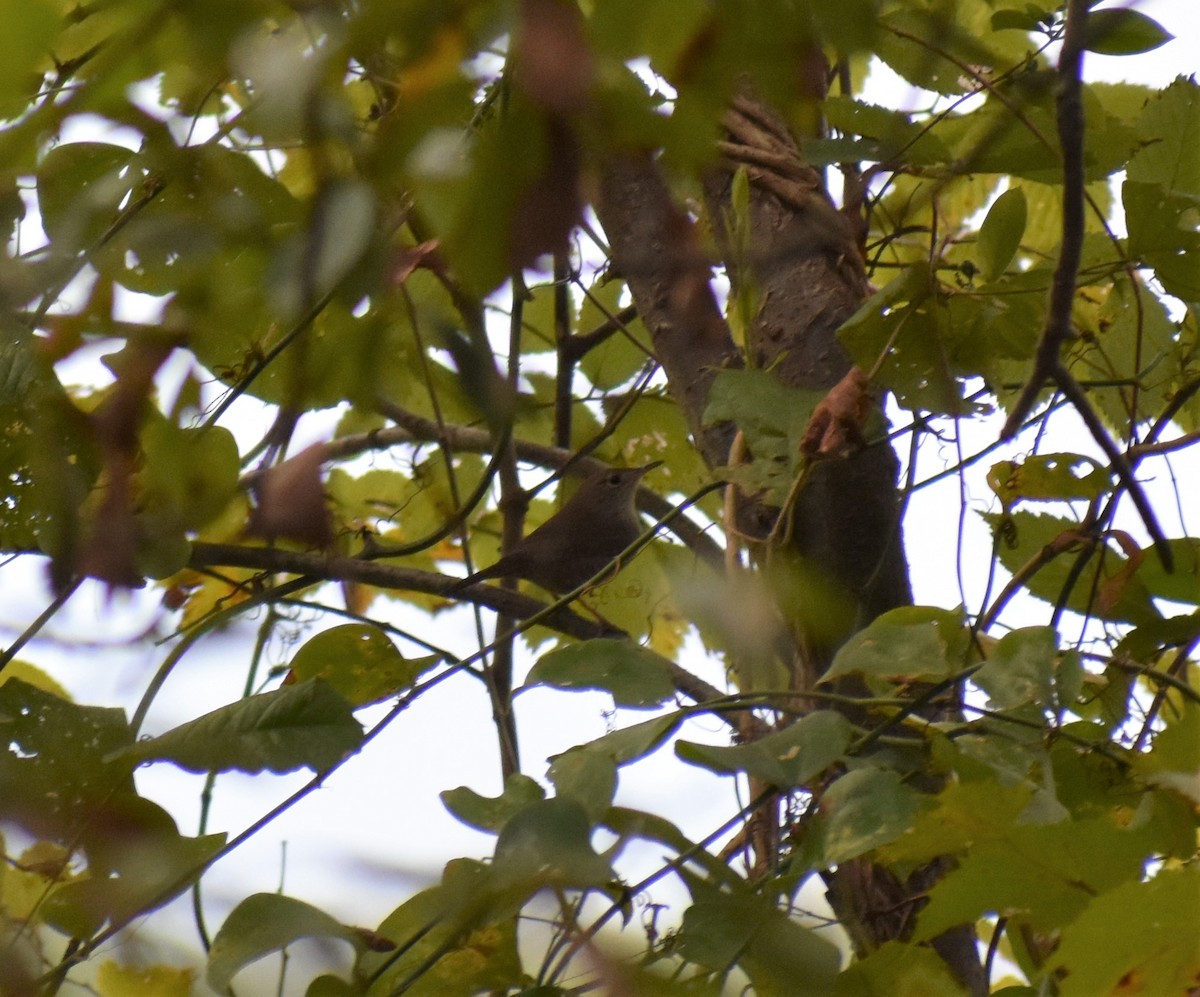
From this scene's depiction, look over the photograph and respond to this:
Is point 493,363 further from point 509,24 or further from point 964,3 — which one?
point 964,3

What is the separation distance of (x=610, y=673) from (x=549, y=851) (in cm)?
29

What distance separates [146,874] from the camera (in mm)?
967

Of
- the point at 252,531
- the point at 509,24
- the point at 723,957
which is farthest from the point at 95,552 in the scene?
the point at 723,957

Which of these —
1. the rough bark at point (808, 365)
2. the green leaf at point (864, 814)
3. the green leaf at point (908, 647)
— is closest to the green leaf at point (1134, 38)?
the rough bark at point (808, 365)

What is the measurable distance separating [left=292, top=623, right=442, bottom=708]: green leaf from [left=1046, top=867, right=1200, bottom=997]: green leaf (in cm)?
76

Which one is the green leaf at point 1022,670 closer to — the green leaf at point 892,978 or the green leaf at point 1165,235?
the green leaf at point 892,978

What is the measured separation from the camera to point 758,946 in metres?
0.94

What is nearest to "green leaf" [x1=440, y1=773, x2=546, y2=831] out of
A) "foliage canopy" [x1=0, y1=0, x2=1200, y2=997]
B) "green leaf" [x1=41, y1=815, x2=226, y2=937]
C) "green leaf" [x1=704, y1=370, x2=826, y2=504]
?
"foliage canopy" [x1=0, y1=0, x2=1200, y2=997]

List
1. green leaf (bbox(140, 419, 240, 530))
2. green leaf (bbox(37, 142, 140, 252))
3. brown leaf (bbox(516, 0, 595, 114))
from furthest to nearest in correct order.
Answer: green leaf (bbox(140, 419, 240, 530)) < green leaf (bbox(37, 142, 140, 252)) < brown leaf (bbox(516, 0, 595, 114))

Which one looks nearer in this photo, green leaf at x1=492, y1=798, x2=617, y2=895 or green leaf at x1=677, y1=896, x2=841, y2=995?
green leaf at x1=492, y1=798, x2=617, y2=895

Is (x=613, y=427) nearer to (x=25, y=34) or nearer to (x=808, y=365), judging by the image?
(x=808, y=365)

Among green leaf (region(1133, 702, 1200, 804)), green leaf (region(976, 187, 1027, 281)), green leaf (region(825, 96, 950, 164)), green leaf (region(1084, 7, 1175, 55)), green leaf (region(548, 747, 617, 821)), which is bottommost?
green leaf (region(1133, 702, 1200, 804))

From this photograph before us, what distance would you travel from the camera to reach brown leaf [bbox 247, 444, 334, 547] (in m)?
0.87

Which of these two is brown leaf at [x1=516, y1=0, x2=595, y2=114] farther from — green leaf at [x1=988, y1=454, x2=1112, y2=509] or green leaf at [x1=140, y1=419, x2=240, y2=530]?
green leaf at [x1=988, y1=454, x2=1112, y2=509]
